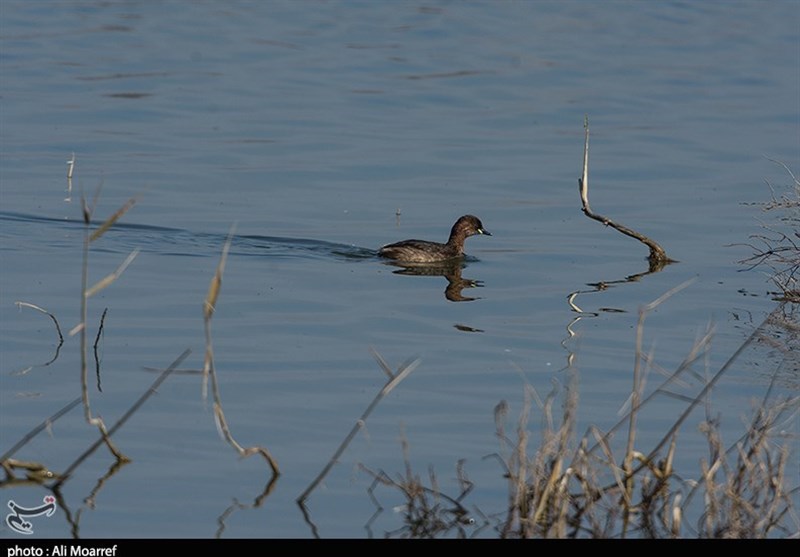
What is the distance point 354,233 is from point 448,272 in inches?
56.3

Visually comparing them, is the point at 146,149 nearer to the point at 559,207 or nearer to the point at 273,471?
the point at 559,207

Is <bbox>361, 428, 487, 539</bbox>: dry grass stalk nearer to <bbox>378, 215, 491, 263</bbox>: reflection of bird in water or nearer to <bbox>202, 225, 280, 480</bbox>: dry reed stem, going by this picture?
<bbox>202, 225, 280, 480</bbox>: dry reed stem

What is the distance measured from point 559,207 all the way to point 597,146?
3.76 m

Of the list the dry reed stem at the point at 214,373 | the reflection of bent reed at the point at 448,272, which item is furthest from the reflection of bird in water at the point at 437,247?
the dry reed stem at the point at 214,373

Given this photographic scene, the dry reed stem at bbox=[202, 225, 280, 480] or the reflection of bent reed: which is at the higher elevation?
the dry reed stem at bbox=[202, 225, 280, 480]

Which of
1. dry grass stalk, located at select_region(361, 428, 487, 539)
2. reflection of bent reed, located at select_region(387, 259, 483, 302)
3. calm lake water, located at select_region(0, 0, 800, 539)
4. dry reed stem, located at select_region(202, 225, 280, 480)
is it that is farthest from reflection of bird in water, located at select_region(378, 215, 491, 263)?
dry grass stalk, located at select_region(361, 428, 487, 539)

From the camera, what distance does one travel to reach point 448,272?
14.5 metres

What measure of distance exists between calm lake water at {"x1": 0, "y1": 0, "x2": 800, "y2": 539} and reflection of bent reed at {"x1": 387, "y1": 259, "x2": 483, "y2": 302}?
0.31ft

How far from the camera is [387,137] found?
798 inches

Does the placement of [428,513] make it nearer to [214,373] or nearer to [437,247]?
[214,373]

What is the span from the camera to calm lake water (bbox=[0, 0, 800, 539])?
8547mm

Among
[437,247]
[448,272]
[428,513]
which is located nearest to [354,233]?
[437,247]

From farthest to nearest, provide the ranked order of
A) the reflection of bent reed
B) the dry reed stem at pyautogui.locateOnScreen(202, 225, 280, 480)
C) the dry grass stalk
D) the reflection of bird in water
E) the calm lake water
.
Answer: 1. the reflection of bird in water
2. the reflection of bent reed
3. the calm lake water
4. the dry grass stalk
5. the dry reed stem at pyautogui.locateOnScreen(202, 225, 280, 480)
